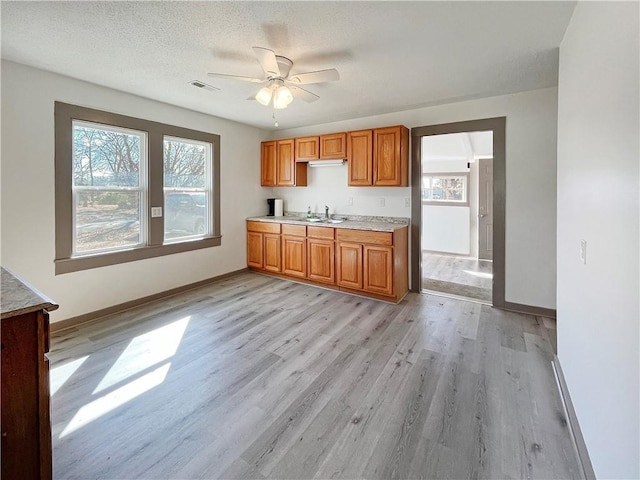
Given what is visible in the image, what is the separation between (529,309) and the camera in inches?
141

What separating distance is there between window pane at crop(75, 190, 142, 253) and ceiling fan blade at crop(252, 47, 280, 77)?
7.71 feet

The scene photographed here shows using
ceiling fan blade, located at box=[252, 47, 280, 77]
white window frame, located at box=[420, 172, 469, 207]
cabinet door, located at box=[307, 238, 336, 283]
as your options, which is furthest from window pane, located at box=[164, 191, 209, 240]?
white window frame, located at box=[420, 172, 469, 207]

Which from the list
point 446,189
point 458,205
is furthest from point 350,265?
point 446,189

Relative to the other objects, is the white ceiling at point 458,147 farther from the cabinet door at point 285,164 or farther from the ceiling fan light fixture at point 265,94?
the ceiling fan light fixture at point 265,94

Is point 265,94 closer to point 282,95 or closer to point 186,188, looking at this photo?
point 282,95

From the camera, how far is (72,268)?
3.24 meters

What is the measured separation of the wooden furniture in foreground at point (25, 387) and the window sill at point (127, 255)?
7.95ft

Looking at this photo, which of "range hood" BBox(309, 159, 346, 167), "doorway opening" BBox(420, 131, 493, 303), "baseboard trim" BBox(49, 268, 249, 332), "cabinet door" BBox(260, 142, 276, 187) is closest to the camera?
"baseboard trim" BBox(49, 268, 249, 332)

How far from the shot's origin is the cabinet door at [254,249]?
521 cm

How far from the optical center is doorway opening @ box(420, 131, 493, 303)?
6.13 m

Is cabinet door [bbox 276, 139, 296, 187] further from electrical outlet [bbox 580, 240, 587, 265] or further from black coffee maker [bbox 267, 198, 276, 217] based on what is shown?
electrical outlet [bbox 580, 240, 587, 265]

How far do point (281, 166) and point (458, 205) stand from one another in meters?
4.12

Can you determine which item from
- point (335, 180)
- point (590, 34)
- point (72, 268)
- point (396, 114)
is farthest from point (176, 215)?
point (590, 34)

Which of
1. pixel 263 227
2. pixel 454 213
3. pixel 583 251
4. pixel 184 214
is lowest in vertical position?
pixel 583 251
